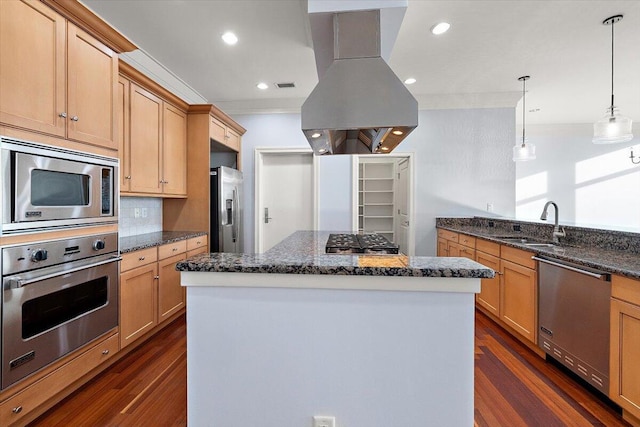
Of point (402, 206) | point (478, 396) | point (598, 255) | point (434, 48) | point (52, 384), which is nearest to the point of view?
point (52, 384)

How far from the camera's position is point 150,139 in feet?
9.26

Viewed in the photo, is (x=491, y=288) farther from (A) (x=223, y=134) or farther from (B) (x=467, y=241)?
(A) (x=223, y=134)

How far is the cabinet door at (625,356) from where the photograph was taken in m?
1.55

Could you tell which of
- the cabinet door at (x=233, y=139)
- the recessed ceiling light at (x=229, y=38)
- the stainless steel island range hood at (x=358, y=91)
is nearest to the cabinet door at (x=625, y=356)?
the stainless steel island range hood at (x=358, y=91)

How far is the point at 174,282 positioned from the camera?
2.91m

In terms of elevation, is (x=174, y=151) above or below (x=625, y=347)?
above

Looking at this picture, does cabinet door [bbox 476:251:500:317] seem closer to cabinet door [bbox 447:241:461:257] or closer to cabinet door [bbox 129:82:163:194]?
cabinet door [bbox 447:241:461:257]

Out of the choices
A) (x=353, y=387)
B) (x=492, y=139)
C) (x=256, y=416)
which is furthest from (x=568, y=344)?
(x=492, y=139)

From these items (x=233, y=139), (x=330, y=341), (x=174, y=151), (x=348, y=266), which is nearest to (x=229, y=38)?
(x=174, y=151)

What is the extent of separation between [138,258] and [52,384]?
0.92 m

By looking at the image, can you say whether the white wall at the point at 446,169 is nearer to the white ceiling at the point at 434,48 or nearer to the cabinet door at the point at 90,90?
the white ceiling at the point at 434,48

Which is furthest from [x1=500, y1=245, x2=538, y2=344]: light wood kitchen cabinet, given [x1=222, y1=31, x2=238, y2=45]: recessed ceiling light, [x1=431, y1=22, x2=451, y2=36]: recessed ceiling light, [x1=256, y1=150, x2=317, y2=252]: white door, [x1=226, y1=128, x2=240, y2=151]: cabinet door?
[x1=226, y1=128, x2=240, y2=151]: cabinet door

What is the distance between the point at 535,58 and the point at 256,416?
392cm

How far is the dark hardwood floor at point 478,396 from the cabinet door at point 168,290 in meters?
0.38
